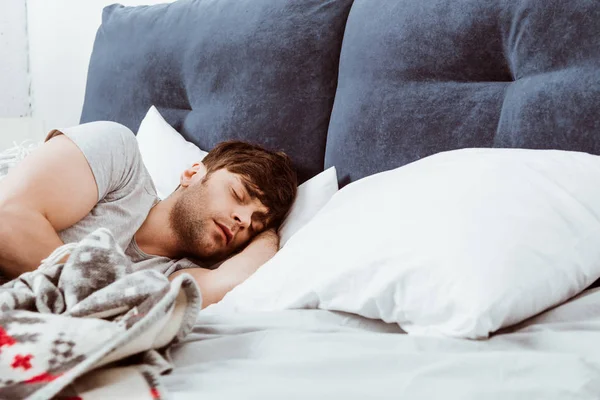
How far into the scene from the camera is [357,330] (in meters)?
0.84

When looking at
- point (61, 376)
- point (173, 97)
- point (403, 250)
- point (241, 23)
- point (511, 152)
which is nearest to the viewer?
point (61, 376)

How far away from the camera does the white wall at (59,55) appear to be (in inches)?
105

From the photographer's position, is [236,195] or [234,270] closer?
[234,270]

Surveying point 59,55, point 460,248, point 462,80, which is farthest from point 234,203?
point 59,55

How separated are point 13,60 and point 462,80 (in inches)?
90.9

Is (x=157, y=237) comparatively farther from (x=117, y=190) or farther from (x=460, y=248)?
(x=460, y=248)

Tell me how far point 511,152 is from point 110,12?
1550 mm

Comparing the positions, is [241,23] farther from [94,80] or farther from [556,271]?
[556,271]

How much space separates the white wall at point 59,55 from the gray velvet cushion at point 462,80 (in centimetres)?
167

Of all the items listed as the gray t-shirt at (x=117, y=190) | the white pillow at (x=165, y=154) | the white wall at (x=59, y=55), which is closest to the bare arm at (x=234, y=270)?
the gray t-shirt at (x=117, y=190)

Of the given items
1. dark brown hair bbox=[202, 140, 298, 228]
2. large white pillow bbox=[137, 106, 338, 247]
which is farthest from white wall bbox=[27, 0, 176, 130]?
dark brown hair bbox=[202, 140, 298, 228]

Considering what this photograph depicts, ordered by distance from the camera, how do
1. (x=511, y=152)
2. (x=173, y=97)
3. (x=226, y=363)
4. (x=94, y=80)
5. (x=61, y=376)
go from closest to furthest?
1. (x=61, y=376)
2. (x=226, y=363)
3. (x=511, y=152)
4. (x=173, y=97)
5. (x=94, y=80)

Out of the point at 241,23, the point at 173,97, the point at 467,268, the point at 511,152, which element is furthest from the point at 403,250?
the point at 173,97

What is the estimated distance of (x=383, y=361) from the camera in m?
0.69
